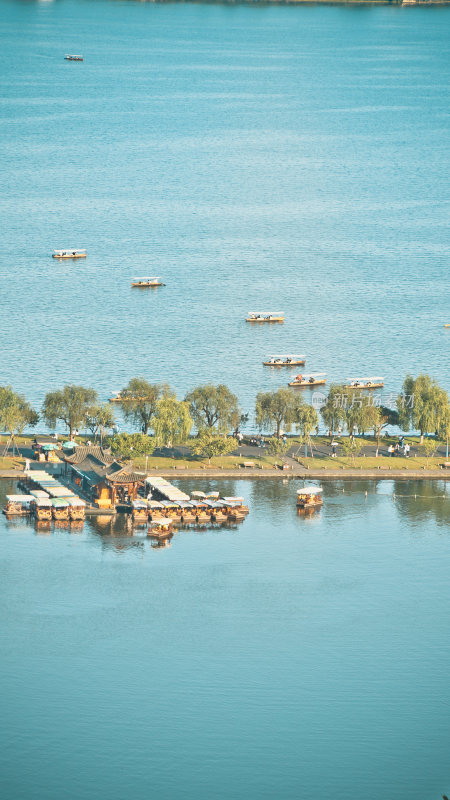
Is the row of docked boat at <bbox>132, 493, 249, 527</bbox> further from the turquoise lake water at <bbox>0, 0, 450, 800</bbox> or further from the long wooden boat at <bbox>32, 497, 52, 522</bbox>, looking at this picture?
the long wooden boat at <bbox>32, 497, 52, 522</bbox>

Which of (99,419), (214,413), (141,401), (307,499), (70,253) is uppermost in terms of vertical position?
(70,253)

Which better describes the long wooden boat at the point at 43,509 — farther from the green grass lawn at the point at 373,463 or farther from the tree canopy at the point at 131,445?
the green grass lawn at the point at 373,463

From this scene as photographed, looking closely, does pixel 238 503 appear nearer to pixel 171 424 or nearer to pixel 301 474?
pixel 301 474

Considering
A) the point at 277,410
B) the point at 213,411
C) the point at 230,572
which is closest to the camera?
the point at 230,572

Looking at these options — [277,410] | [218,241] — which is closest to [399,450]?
[277,410]

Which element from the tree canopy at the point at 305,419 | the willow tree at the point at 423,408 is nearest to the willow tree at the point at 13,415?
the tree canopy at the point at 305,419

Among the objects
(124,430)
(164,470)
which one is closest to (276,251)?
(124,430)
